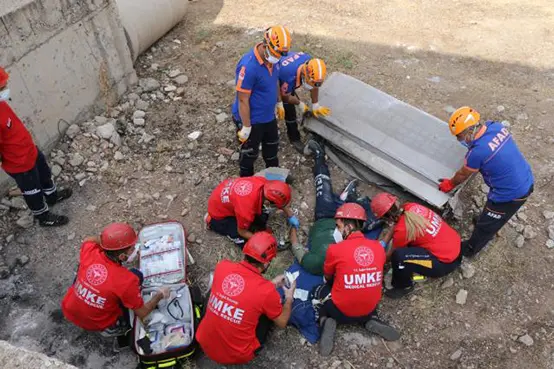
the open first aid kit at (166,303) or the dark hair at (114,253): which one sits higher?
the dark hair at (114,253)

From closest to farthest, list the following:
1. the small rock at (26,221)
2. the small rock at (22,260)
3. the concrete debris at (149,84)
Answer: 1. the small rock at (22,260)
2. the small rock at (26,221)
3. the concrete debris at (149,84)

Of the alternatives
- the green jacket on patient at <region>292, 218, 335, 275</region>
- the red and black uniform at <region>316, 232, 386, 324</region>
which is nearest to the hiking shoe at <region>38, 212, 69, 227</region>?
the green jacket on patient at <region>292, 218, 335, 275</region>

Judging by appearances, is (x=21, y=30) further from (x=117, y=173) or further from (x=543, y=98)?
(x=543, y=98)

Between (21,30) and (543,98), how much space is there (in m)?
6.57

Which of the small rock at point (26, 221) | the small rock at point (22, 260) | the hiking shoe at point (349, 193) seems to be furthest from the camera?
the hiking shoe at point (349, 193)

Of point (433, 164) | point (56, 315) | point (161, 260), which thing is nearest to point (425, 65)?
point (433, 164)

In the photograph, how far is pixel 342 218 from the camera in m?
4.07

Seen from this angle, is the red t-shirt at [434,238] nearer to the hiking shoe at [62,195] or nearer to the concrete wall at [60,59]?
the hiking shoe at [62,195]

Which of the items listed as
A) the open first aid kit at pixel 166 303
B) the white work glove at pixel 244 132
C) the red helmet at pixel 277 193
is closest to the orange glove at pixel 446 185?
the red helmet at pixel 277 193

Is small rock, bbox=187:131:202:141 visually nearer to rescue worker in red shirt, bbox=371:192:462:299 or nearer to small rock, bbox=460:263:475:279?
rescue worker in red shirt, bbox=371:192:462:299

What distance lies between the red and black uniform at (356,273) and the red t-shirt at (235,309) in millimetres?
575

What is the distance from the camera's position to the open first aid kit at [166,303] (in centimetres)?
358

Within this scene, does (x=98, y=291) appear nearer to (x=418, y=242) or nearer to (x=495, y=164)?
(x=418, y=242)

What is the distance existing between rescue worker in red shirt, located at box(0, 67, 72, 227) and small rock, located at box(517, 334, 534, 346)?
455 centimetres
